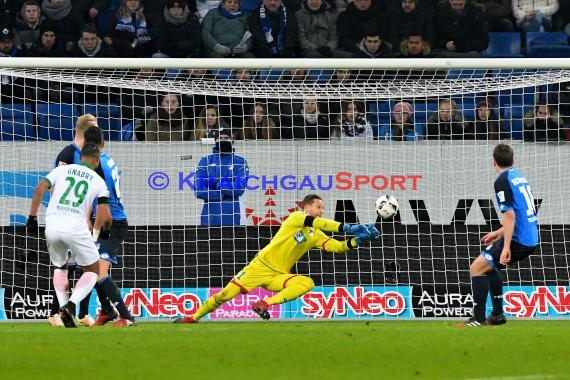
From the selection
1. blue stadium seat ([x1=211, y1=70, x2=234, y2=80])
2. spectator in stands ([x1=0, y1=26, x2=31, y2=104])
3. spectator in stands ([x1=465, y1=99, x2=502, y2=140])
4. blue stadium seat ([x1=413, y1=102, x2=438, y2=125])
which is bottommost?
spectator in stands ([x1=465, y1=99, x2=502, y2=140])

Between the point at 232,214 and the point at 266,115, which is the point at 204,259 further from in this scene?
the point at 266,115

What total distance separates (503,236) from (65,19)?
10.1m

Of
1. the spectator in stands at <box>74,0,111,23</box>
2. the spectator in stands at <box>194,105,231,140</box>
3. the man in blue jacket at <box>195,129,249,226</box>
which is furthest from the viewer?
the spectator in stands at <box>74,0,111,23</box>

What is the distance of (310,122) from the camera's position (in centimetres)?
1714

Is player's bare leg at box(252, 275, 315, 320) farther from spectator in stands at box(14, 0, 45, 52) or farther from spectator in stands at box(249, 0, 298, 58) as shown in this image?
spectator in stands at box(14, 0, 45, 52)

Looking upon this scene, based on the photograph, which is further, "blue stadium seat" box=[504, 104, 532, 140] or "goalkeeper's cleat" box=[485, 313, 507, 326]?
"blue stadium seat" box=[504, 104, 532, 140]

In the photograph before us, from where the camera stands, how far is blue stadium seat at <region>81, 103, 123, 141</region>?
17.0 meters

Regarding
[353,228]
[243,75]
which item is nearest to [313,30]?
[243,75]

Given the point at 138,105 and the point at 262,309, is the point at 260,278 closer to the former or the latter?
→ the point at 262,309

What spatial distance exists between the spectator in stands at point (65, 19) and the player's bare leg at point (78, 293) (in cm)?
832

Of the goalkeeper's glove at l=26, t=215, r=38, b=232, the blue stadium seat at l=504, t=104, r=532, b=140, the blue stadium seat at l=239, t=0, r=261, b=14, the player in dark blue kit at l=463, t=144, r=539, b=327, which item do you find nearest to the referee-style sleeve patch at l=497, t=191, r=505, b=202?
the player in dark blue kit at l=463, t=144, r=539, b=327

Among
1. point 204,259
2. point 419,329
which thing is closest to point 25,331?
point 419,329

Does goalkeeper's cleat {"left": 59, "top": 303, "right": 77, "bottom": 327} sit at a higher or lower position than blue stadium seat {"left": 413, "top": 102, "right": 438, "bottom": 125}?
lower

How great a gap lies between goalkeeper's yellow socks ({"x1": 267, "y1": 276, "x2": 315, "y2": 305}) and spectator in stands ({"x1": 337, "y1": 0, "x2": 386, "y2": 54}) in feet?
24.9
